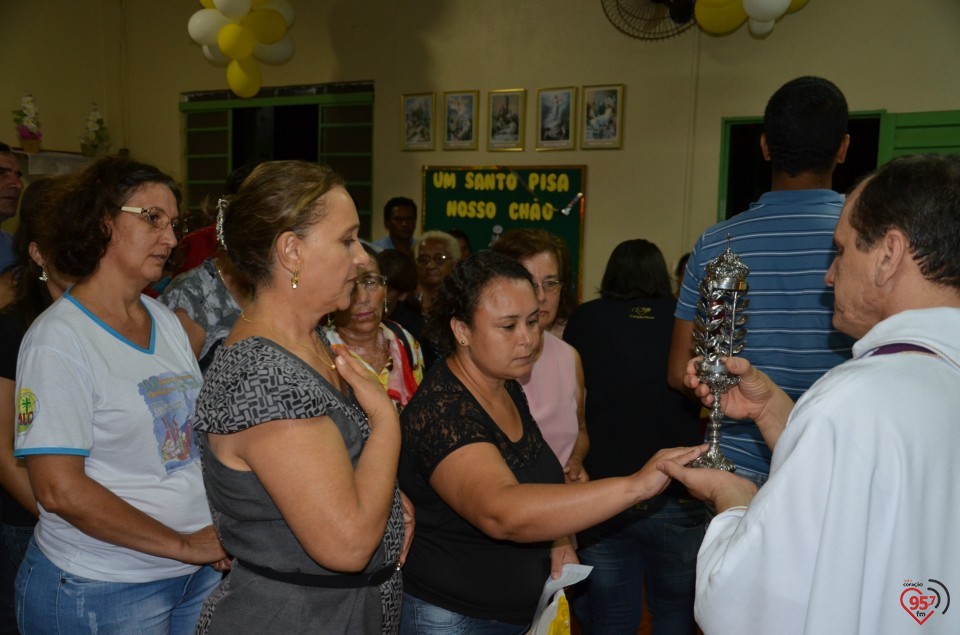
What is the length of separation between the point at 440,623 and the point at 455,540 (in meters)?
0.22

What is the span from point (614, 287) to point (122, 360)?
191cm

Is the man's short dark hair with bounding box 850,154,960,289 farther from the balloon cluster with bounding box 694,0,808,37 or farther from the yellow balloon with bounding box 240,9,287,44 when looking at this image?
the yellow balloon with bounding box 240,9,287,44

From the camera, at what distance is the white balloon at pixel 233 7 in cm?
611

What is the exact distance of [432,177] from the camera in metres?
7.88

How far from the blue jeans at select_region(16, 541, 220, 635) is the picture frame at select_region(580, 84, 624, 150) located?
5.75m

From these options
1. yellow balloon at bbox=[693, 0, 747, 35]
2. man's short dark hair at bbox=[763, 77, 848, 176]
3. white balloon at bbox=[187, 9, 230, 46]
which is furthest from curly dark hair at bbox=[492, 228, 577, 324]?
white balloon at bbox=[187, 9, 230, 46]

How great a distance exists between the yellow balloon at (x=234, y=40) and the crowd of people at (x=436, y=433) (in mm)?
→ 4266

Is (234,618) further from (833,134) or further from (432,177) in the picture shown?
(432,177)

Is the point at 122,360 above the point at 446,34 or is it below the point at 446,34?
below

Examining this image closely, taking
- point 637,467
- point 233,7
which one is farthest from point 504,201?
point 637,467

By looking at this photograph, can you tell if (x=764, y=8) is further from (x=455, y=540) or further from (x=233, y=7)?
(x=455, y=540)

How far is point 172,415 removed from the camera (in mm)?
1966

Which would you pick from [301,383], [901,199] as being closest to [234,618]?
[301,383]

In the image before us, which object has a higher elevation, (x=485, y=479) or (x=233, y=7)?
(x=233, y=7)
